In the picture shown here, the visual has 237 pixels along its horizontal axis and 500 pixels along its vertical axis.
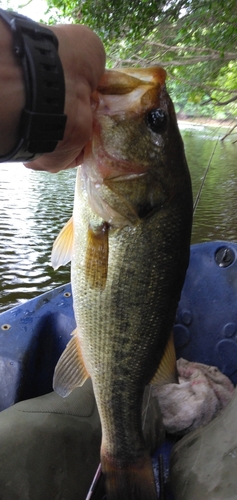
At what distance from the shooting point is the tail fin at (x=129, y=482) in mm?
1809

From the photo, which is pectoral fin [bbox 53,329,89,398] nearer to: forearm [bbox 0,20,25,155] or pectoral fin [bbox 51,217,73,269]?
pectoral fin [bbox 51,217,73,269]

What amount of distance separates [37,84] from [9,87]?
0.08 m

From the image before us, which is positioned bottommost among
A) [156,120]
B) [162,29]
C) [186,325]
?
[186,325]

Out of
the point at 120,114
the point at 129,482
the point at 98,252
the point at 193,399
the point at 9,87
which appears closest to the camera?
the point at 9,87

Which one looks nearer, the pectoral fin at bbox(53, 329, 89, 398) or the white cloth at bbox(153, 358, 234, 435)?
the pectoral fin at bbox(53, 329, 89, 398)

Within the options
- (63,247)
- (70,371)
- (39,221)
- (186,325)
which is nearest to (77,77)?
(63,247)

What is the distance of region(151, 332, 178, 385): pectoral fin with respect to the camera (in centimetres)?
185

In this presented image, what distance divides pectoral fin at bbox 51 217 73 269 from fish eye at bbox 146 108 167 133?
0.57m

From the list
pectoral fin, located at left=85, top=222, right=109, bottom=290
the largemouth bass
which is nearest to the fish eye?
the largemouth bass

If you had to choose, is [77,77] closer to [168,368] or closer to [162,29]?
[168,368]

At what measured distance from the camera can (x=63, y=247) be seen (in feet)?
6.13

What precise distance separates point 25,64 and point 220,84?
20453 mm

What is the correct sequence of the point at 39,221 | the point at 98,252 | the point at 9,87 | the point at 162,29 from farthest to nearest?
1. the point at 162,29
2. the point at 39,221
3. the point at 98,252
4. the point at 9,87

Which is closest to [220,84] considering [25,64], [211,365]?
[211,365]
